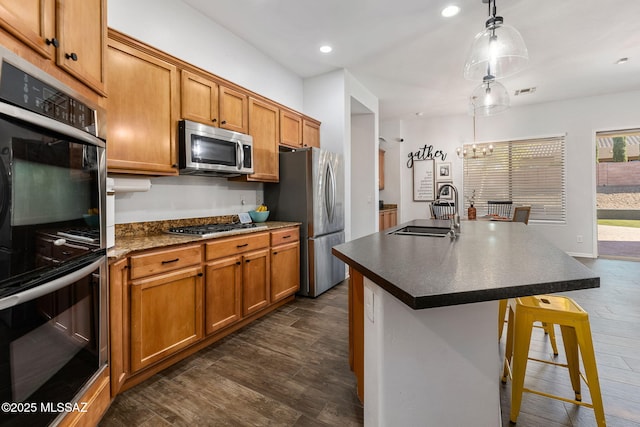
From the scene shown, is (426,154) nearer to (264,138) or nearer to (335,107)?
(335,107)

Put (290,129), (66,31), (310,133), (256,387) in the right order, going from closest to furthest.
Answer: (66,31)
(256,387)
(290,129)
(310,133)

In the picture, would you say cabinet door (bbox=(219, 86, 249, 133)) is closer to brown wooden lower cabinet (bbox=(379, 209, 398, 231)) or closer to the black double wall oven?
the black double wall oven

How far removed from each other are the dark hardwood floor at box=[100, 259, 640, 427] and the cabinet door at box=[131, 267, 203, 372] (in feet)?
0.63

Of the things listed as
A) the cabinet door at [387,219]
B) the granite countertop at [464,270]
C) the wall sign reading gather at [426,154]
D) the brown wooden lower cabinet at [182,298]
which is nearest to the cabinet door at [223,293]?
the brown wooden lower cabinet at [182,298]

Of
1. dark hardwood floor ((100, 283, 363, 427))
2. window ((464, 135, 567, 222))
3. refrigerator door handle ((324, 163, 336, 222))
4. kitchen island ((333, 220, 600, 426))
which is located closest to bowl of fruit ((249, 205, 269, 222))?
refrigerator door handle ((324, 163, 336, 222))

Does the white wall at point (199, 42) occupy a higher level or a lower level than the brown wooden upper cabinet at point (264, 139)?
higher

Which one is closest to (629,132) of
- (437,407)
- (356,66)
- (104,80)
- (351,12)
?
(356,66)

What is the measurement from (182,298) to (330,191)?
7.03 ft

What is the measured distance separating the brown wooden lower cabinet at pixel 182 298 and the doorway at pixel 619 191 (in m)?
6.52

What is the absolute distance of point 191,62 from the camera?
2.80 metres

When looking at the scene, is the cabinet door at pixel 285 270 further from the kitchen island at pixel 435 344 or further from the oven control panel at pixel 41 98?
the oven control panel at pixel 41 98

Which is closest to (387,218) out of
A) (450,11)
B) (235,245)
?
(450,11)

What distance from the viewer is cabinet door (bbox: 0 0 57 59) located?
3.14 ft

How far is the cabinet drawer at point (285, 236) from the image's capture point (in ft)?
9.91
